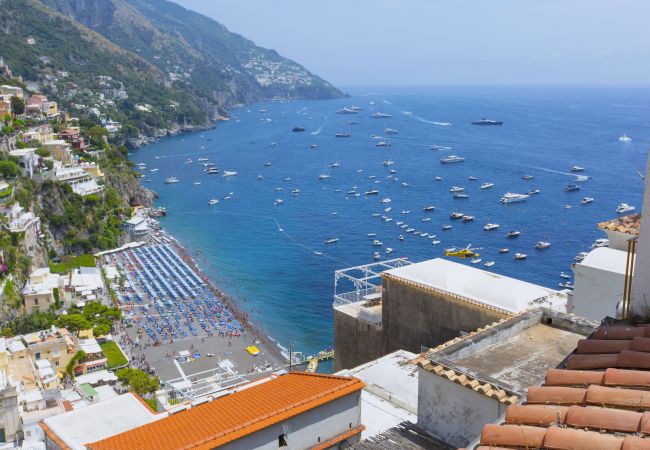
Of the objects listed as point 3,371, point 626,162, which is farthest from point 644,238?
point 626,162

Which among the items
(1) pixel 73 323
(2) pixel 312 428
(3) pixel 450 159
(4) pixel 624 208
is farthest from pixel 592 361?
(3) pixel 450 159

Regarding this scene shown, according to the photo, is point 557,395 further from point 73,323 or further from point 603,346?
point 73,323

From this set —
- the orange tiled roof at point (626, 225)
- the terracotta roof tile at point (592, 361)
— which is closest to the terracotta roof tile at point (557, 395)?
the terracotta roof tile at point (592, 361)

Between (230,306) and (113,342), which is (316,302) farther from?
(113,342)

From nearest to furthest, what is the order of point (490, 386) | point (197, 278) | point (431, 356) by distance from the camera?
point (490, 386) → point (431, 356) → point (197, 278)

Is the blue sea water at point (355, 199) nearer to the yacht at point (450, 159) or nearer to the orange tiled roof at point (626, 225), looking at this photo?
the yacht at point (450, 159)

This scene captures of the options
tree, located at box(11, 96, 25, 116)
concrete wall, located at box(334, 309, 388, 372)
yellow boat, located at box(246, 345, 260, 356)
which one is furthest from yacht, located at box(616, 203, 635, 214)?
tree, located at box(11, 96, 25, 116)
